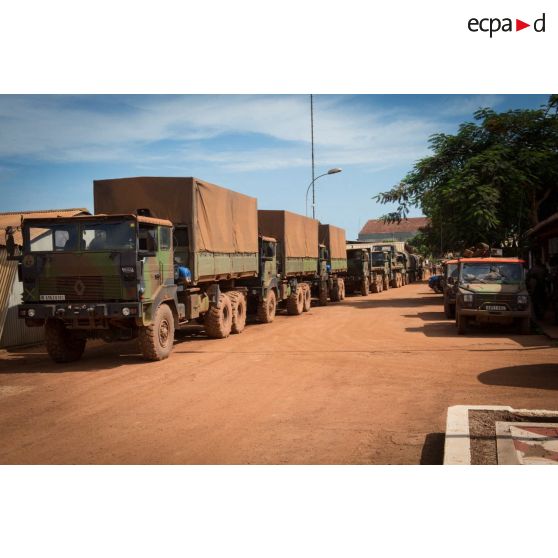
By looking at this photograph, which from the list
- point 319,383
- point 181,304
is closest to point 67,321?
point 181,304

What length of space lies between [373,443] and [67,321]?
6.58 meters

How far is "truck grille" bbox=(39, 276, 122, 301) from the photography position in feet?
33.6

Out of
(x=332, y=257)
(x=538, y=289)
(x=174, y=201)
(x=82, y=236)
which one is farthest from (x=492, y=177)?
(x=82, y=236)

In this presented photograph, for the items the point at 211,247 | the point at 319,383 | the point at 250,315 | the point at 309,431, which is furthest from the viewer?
the point at 250,315

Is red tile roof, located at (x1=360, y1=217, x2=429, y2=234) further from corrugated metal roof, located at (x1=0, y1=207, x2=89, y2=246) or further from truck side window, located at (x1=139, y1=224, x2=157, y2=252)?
truck side window, located at (x1=139, y1=224, x2=157, y2=252)

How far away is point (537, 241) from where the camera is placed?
23266mm

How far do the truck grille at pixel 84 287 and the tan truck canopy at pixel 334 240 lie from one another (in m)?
16.8

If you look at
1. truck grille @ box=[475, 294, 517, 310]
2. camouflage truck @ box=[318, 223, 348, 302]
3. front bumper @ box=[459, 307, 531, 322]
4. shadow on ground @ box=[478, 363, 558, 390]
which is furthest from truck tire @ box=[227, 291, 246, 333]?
camouflage truck @ box=[318, 223, 348, 302]

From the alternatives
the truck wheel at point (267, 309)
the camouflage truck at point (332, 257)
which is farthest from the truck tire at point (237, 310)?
the camouflage truck at point (332, 257)

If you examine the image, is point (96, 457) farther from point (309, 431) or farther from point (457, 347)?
point (457, 347)

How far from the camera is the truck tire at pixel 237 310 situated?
14531mm

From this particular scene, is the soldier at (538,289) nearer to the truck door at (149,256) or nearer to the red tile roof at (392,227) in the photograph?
the truck door at (149,256)

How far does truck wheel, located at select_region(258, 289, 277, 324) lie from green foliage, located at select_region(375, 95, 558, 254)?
25.6 ft

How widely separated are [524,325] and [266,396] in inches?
317
